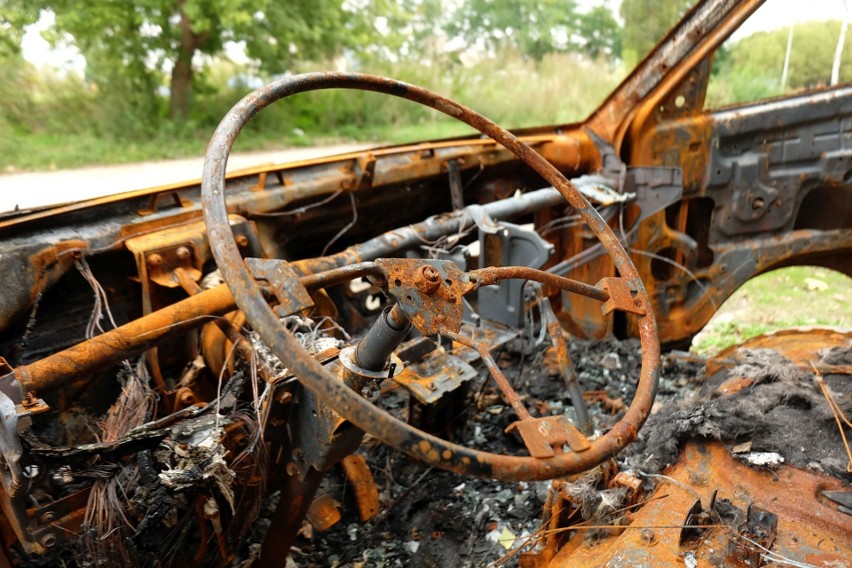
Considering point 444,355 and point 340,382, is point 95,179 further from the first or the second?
point 340,382

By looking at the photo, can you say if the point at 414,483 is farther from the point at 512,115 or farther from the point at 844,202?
the point at 512,115

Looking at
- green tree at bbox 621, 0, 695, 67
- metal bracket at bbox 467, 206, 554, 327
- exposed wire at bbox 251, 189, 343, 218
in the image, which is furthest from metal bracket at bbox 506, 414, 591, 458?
green tree at bbox 621, 0, 695, 67

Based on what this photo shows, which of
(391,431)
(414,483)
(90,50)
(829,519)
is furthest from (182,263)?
(90,50)

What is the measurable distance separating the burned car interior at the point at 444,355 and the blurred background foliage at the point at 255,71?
5.72 m

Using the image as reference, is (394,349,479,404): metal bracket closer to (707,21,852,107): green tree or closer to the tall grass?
(707,21,852,107): green tree

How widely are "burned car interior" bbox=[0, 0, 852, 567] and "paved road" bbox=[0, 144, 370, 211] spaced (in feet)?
6.33

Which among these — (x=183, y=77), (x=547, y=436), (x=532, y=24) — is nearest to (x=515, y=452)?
(x=547, y=436)

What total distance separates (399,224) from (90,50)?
8.68m

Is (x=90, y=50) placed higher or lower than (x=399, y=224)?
higher

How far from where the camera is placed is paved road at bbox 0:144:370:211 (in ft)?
15.9

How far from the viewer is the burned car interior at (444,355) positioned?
4.13 ft

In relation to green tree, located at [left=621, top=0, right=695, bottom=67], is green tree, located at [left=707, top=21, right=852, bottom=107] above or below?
below

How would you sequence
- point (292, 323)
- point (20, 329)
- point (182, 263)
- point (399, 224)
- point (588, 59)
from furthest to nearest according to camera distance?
point (588, 59), point (399, 224), point (182, 263), point (20, 329), point (292, 323)

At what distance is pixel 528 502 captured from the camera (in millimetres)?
2119
